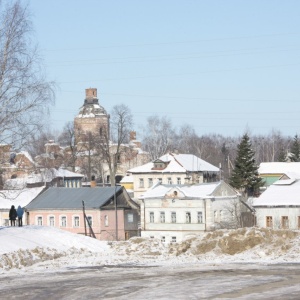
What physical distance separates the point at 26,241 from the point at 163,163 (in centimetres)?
5374

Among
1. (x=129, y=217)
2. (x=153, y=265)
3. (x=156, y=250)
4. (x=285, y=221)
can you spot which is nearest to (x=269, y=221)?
(x=285, y=221)

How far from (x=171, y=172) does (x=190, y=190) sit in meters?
21.0

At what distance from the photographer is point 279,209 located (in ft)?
178

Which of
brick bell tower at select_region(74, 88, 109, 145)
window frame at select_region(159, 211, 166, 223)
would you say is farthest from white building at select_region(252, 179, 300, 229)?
brick bell tower at select_region(74, 88, 109, 145)

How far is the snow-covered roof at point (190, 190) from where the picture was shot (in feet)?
193

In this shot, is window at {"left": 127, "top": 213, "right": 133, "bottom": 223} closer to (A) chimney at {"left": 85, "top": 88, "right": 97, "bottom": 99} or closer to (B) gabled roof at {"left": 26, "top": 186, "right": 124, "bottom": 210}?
(B) gabled roof at {"left": 26, "top": 186, "right": 124, "bottom": 210}

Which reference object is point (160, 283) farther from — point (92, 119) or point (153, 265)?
point (92, 119)

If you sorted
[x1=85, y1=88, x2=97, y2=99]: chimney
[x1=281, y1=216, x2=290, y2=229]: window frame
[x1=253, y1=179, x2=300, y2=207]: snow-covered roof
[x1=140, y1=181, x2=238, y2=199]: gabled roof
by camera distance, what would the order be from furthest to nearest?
[x1=85, y1=88, x2=97, y2=99]: chimney < [x1=140, y1=181, x2=238, y2=199]: gabled roof < [x1=253, y1=179, x2=300, y2=207]: snow-covered roof < [x1=281, y1=216, x2=290, y2=229]: window frame

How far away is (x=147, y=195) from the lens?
61.1 m

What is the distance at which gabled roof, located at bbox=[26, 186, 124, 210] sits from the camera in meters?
59.2

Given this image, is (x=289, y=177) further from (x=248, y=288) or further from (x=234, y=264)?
(x=248, y=288)

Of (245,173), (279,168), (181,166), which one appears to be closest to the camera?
(245,173)

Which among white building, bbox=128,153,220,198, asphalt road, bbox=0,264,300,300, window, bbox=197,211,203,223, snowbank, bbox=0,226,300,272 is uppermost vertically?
white building, bbox=128,153,220,198

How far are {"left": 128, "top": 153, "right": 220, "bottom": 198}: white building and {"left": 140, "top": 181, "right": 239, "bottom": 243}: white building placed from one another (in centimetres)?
1865
